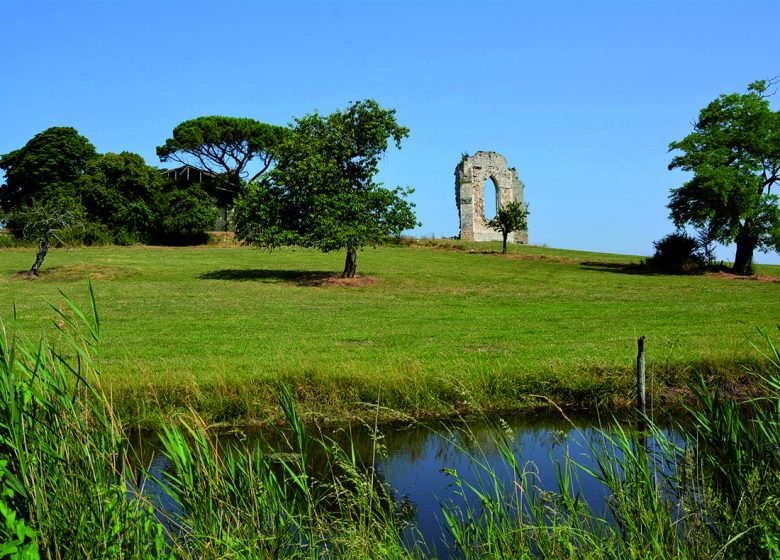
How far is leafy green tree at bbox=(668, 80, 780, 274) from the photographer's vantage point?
3597 centimetres

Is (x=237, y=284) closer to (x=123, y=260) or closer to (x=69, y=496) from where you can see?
(x=123, y=260)

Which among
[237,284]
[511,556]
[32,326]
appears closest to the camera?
[511,556]

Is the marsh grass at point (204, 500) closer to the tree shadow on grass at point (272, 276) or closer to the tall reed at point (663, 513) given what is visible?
the tall reed at point (663, 513)

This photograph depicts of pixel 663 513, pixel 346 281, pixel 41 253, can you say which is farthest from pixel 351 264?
pixel 663 513

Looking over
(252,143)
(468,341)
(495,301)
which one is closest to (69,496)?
(468,341)

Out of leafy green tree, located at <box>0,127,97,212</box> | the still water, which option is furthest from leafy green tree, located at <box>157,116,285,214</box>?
the still water

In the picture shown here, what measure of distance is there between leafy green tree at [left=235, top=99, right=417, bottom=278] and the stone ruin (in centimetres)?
2752

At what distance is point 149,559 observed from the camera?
4.52 meters

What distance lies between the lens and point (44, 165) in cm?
5997

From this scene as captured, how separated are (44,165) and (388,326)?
5066 cm

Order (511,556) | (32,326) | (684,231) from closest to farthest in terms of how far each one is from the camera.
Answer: (511,556), (32,326), (684,231)

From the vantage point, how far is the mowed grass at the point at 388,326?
1129 cm

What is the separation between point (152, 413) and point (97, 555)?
19.6 feet

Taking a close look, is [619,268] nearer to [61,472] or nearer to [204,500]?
[204,500]
